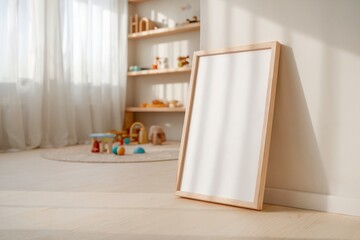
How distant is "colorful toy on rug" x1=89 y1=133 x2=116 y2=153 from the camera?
133 inches

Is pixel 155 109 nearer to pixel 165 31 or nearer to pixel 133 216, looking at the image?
pixel 165 31

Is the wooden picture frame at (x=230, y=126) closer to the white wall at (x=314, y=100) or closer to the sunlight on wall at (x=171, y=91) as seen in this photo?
the white wall at (x=314, y=100)

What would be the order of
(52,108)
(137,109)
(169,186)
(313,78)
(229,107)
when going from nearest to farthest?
(313,78), (229,107), (169,186), (52,108), (137,109)

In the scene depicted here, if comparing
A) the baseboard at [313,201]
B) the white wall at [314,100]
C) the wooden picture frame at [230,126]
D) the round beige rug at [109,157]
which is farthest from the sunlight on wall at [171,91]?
the baseboard at [313,201]

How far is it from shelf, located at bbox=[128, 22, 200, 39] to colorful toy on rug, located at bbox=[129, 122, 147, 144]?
1183mm

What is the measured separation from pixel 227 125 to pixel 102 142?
1.95 metres

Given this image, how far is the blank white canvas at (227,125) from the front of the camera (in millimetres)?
1608

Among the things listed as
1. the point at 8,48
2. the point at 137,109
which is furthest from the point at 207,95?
the point at 137,109

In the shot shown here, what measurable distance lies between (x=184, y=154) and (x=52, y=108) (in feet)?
8.67

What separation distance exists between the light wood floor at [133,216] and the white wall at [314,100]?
0.38ft

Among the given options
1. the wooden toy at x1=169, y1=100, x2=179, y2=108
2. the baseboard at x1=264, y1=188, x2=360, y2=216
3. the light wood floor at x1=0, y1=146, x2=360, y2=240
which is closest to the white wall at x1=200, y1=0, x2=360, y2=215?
the baseboard at x1=264, y1=188, x2=360, y2=216

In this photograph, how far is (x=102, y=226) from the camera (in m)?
1.32

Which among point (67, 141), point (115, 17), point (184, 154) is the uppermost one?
point (115, 17)

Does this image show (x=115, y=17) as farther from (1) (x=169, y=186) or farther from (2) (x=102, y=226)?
(2) (x=102, y=226)
